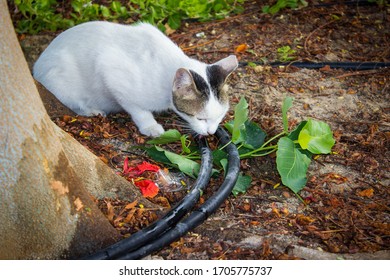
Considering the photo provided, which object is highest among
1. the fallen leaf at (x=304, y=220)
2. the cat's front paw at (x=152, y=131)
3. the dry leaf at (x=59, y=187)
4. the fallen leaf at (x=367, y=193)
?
the dry leaf at (x=59, y=187)

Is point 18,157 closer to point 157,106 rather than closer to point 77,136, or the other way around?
point 77,136

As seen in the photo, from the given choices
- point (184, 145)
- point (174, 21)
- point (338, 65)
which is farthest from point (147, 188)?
point (174, 21)

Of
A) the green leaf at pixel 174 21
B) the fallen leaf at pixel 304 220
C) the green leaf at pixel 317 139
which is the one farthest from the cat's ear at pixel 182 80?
the green leaf at pixel 174 21

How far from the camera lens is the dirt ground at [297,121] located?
244 centimetres

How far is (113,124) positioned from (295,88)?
4.66 ft

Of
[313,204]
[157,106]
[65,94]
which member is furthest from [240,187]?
[65,94]

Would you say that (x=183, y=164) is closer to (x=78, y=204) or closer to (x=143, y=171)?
(x=143, y=171)

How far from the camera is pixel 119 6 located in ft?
14.9

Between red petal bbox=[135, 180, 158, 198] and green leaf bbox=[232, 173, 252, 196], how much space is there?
0.45 metres

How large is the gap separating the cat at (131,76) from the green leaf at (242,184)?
Result: 38 cm

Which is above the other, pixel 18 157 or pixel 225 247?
pixel 18 157

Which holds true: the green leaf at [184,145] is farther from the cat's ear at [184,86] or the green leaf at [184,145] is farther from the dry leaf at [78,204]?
the dry leaf at [78,204]

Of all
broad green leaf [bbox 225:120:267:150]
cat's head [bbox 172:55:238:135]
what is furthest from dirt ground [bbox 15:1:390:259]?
cat's head [bbox 172:55:238:135]

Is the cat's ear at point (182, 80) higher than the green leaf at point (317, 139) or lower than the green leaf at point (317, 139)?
higher
